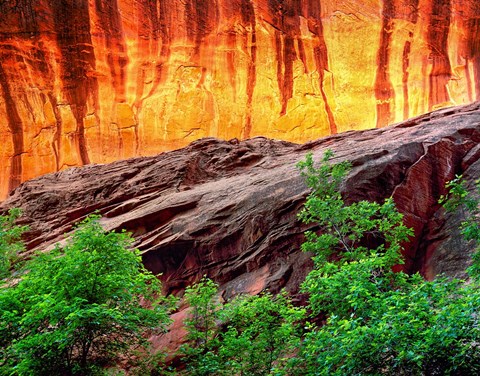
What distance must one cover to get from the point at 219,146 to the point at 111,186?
13.7 ft

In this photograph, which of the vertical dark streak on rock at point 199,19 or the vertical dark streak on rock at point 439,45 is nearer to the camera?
the vertical dark streak on rock at point 199,19

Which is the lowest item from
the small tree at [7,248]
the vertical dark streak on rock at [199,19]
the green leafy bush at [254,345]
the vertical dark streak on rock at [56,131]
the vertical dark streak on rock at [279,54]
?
the green leafy bush at [254,345]

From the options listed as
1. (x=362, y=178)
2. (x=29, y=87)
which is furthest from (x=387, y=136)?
(x=29, y=87)

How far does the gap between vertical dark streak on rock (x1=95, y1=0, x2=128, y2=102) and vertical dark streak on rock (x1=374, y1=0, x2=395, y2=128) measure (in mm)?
12931

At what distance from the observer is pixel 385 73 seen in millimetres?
29953

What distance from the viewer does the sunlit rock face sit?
2755 cm

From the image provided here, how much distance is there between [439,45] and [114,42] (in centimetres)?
1650

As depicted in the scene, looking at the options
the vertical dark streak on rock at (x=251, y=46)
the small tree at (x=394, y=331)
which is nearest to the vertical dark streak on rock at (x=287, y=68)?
the vertical dark streak on rock at (x=251, y=46)

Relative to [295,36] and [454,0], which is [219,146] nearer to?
[295,36]

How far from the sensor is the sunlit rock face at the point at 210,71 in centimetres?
2755

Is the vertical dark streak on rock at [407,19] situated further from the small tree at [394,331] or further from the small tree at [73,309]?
the small tree at [73,309]

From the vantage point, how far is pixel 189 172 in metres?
19.7

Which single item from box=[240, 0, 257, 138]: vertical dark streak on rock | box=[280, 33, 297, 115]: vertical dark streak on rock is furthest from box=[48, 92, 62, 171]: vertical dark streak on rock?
box=[280, 33, 297, 115]: vertical dark streak on rock

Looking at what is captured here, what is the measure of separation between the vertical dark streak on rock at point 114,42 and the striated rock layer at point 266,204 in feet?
31.6
